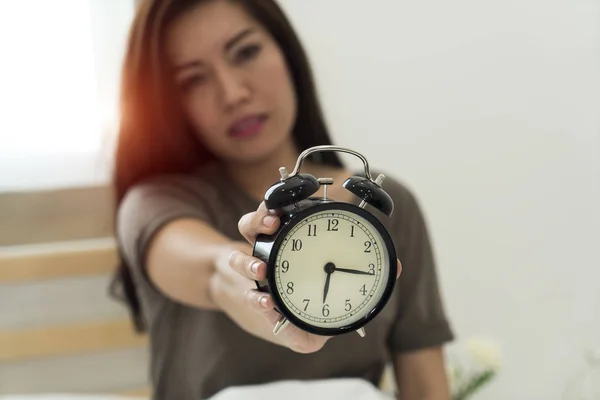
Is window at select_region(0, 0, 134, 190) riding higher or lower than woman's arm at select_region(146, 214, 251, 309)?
higher

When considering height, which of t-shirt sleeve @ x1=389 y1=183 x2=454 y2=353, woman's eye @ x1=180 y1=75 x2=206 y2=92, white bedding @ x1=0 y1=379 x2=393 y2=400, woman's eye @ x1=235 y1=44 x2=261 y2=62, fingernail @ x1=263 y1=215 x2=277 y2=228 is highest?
woman's eye @ x1=235 y1=44 x2=261 y2=62

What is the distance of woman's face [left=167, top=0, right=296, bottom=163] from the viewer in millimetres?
443

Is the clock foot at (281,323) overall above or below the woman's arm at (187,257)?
above

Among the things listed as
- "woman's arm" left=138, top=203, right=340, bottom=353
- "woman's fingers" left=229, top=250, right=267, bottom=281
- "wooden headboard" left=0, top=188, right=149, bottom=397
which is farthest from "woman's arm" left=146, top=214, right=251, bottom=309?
"wooden headboard" left=0, top=188, right=149, bottom=397

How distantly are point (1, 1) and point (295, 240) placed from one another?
0.51 m

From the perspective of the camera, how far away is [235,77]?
44cm

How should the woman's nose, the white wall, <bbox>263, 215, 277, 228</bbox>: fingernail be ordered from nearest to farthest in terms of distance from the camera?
<bbox>263, 215, 277, 228</bbox>: fingernail < the woman's nose < the white wall

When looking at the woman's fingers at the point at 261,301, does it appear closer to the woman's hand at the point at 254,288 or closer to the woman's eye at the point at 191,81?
the woman's hand at the point at 254,288

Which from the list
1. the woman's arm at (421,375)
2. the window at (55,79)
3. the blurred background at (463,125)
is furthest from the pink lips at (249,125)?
the woman's arm at (421,375)

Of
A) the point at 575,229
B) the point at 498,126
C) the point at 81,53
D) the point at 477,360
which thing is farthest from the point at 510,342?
the point at 81,53

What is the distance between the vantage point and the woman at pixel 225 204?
44 cm

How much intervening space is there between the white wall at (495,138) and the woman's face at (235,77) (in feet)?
0.26

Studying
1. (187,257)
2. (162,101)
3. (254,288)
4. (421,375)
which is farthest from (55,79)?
(421,375)

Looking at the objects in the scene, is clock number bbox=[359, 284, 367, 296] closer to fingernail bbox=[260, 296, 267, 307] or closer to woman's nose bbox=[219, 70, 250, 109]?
fingernail bbox=[260, 296, 267, 307]
